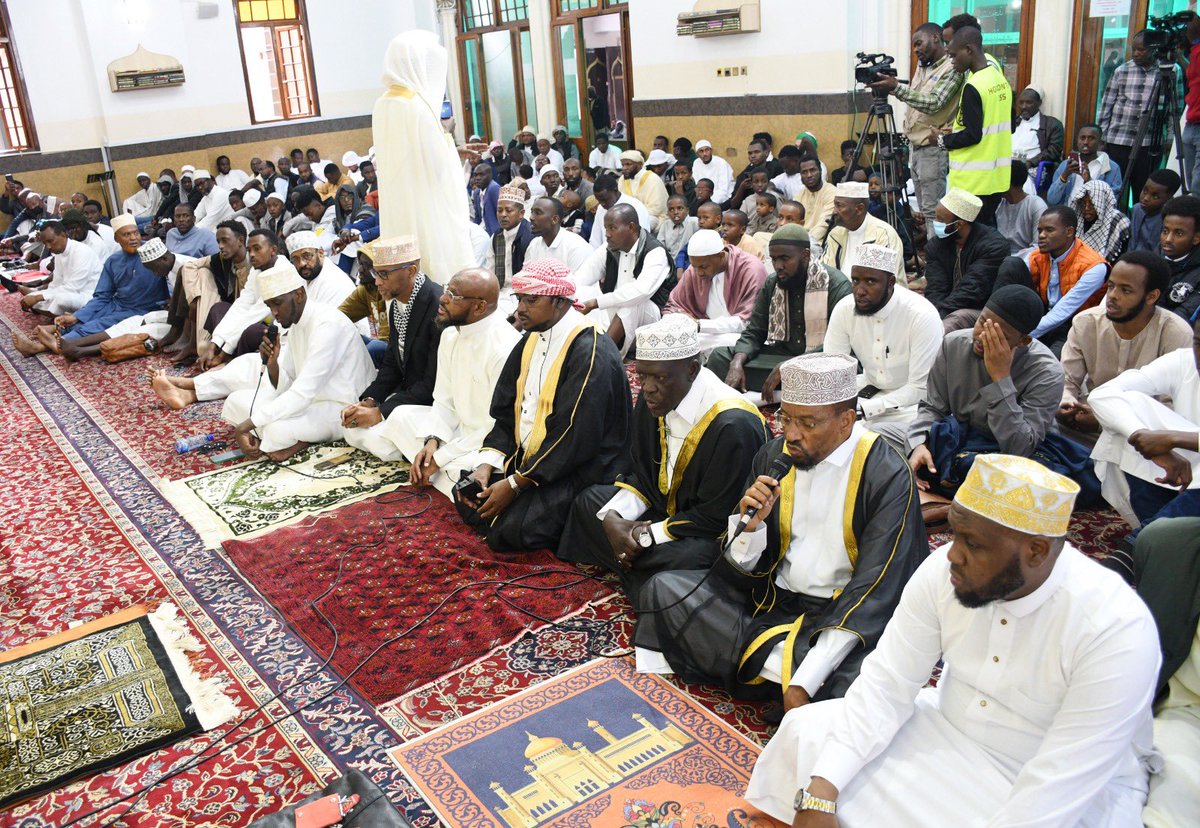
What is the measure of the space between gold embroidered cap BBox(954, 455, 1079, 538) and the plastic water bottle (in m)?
4.26

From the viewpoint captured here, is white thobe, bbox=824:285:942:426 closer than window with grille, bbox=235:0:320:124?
Yes

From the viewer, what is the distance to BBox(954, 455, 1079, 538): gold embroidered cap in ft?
5.86

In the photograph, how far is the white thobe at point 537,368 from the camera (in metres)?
3.83

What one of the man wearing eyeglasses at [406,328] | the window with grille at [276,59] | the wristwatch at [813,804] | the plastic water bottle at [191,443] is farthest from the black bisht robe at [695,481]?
the window with grille at [276,59]

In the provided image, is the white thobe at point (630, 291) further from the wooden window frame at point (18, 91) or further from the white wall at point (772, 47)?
the wooden window frame at point (18, 91)

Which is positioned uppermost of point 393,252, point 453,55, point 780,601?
point 453,55

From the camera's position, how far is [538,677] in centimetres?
296

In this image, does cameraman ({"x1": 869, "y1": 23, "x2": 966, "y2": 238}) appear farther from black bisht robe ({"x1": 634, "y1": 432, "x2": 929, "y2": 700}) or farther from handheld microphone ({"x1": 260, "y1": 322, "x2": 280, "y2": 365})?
black bisht robe ({"x1": 634, "y1": 432, "x2": 929, "y2": 700})

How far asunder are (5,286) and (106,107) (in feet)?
14.0

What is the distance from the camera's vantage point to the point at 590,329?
3.80 meters

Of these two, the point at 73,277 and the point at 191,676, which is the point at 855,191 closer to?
the point at 191,676

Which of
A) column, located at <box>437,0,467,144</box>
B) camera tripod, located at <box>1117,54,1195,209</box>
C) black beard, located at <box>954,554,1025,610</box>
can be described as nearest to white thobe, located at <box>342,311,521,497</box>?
black beard, located at <box>954,554,1025,610</box>

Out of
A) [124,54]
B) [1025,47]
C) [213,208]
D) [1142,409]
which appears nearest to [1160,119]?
[1025,47]

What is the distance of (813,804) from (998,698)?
1.36ft
